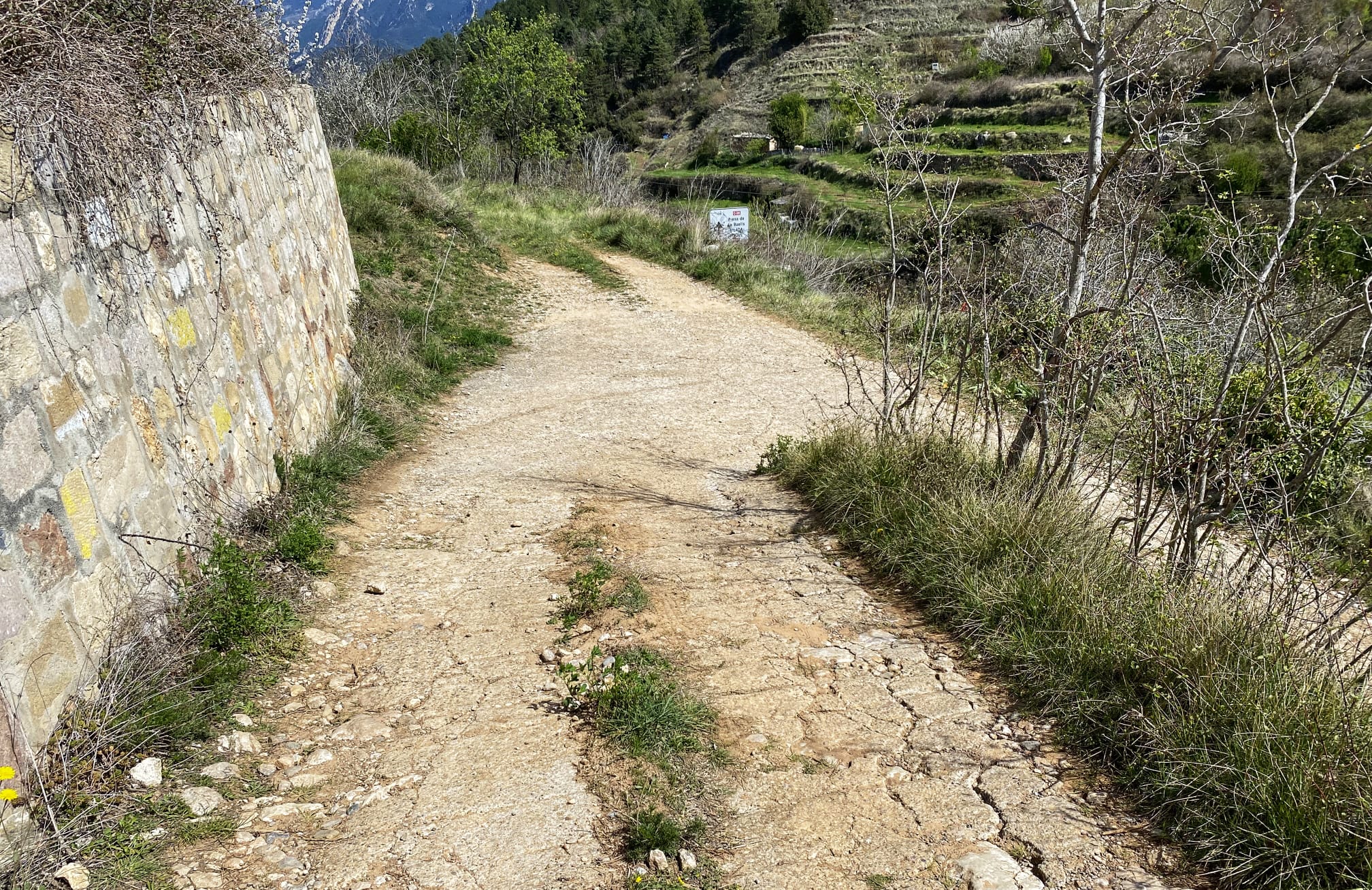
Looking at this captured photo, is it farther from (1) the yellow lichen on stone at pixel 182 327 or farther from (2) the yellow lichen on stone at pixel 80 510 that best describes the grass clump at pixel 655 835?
(1) the yellow lichen on stone at pixel 182 327

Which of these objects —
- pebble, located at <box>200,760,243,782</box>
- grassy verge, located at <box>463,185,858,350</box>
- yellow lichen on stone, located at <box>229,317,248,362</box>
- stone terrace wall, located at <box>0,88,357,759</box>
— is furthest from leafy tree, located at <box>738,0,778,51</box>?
pebble, located at <box>200,760,243,782</box>

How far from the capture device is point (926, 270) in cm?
518

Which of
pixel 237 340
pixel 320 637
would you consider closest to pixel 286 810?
pixel 320 637

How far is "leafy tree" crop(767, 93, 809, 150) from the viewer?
3772cm

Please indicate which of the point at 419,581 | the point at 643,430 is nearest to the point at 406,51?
the point at 643,430

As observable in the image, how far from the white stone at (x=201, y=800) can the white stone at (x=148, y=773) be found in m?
0.08

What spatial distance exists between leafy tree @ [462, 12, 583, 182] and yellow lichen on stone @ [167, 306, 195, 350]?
18.7 meters

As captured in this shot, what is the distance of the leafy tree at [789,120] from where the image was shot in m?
37.7

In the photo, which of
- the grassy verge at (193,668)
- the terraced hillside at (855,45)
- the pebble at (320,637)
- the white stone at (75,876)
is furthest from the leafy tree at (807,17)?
the white stone at (75,876)

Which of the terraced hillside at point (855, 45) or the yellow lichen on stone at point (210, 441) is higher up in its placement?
the terraced hillside at point (855, 45)

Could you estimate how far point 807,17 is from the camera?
5216 cm

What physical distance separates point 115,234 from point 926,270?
397 centimetres

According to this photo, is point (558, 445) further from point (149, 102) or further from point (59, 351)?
point (59, 351)

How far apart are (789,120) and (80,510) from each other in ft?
125
